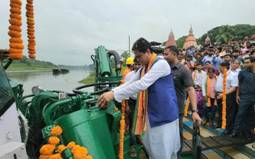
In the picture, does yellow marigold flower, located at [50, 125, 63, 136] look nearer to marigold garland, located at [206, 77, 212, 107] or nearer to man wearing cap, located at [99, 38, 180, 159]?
man wearing cap, located at [99, 38, 180, 159]

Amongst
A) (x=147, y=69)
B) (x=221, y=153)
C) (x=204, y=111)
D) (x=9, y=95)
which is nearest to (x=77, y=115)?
(x=9, y=95)

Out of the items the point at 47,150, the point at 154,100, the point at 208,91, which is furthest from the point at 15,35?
the point at 208,91

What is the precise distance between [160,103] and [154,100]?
69mm

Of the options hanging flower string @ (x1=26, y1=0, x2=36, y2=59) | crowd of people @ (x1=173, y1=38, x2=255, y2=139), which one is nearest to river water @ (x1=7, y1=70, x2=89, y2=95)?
hanging flower string @ (x1=26, y1=0, x2=36, y2=59)

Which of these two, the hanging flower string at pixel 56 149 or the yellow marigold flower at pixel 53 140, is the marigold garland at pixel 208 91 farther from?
the yellow marigold flower at pixel 53 140

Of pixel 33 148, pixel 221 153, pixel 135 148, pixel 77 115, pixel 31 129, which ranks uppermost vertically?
pixel 77 115

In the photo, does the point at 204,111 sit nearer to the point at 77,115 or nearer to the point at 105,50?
the point at 105,50

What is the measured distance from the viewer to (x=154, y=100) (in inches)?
119

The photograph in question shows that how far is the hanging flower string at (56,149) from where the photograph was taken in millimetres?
2446

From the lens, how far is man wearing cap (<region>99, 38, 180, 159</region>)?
9.60ft

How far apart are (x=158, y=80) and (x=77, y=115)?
35.3 inches

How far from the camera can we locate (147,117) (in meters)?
3.09

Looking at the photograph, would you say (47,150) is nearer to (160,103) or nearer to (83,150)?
(83,150)

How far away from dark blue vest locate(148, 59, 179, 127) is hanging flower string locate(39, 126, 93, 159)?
0.82 meters
